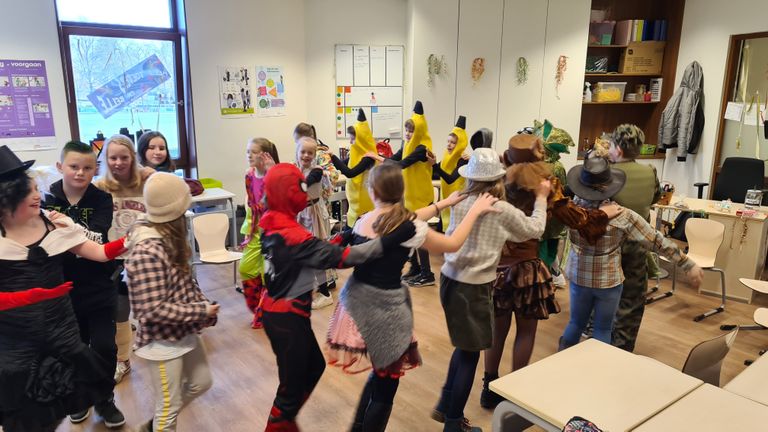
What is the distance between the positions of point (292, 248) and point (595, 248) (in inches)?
68.6

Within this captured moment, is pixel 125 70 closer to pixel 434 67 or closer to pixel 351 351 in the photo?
pixel 434 67

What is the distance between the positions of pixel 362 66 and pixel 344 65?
0.72 feet

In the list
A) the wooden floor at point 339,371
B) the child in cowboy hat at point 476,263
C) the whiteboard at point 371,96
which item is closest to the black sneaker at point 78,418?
the wooden floor at point 339,371

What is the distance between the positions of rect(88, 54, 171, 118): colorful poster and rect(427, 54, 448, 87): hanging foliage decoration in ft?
9.70

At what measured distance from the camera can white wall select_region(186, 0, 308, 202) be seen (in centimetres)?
586

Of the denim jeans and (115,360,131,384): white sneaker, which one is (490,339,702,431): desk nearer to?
the denim jeans

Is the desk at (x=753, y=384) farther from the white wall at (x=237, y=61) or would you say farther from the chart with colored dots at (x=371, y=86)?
the white wall at (x=237, y=61)

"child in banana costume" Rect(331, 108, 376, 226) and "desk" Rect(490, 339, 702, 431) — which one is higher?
"child in banana costume" Rect(331, 108, 376, 226)

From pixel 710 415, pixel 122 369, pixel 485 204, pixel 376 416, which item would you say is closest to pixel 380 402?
pixel 376 416

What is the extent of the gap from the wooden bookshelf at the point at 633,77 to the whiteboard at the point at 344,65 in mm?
3075

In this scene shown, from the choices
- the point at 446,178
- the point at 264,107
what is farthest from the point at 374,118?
the point at 446,178

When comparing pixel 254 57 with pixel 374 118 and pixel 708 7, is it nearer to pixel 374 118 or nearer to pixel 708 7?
pixel 374 118

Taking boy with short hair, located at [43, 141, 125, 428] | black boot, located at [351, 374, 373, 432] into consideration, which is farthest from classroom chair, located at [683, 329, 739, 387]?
boy with short hair, located at [43, 141, 125, 428]

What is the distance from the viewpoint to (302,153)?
3887 mm
